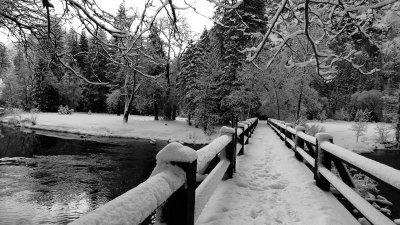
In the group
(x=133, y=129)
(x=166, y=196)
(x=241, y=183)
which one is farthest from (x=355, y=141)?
(x=166, y=196)

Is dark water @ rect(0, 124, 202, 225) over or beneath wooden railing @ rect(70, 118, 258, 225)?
beneath

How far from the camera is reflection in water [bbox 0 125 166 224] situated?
36.8 feet

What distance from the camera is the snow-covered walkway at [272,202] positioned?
4.17 metres

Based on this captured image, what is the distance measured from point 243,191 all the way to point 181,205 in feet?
10.7

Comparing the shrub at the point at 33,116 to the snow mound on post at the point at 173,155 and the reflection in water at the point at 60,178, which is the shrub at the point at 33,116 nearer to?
the reflection in water at the point at 60,178

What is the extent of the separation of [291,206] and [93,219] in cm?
413

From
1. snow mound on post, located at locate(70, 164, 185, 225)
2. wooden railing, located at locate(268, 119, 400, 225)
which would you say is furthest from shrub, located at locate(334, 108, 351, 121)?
snow mound on post, located at locate(70, 164, 185, 225)

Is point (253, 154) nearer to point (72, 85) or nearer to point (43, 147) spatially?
point (43, 147)

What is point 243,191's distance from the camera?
561cm

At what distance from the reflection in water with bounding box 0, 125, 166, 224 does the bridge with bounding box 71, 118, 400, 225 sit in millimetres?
7304

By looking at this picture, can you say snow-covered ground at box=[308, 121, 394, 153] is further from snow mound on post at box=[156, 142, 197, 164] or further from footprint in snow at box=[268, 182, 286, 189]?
snow mound on post at box=[156, 142, 197, 164]

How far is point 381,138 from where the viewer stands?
3531 cm

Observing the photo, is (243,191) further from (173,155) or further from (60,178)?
(60,178)

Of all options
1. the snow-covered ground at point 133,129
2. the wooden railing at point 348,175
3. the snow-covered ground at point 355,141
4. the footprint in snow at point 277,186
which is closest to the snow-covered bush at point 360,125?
the snow-covered ground at point 355,141
